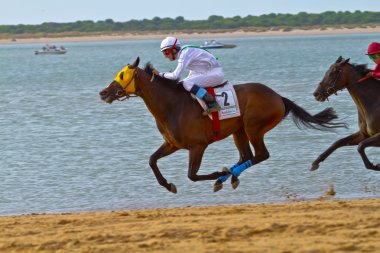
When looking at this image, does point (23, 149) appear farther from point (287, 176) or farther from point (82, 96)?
point (82, 96)

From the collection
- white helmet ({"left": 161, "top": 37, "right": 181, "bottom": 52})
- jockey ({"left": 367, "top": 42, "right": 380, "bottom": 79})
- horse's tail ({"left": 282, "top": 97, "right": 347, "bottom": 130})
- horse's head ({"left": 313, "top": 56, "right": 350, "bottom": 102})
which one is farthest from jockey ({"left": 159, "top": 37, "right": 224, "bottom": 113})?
jockey ({"left": 367, "top": 42, "right": 380, "bottom": 79})

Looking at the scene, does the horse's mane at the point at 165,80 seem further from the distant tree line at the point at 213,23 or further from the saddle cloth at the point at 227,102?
the distant tree line at the point at 213,23

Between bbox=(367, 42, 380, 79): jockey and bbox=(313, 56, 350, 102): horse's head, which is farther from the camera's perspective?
bbox=(313, 56, 350, 102): horse's head

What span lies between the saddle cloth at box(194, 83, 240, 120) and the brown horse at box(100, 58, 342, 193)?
8 centimetres

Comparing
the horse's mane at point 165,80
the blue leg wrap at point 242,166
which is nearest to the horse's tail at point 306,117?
the blue leg wrap at point 242,166

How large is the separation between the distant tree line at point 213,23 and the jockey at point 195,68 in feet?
484

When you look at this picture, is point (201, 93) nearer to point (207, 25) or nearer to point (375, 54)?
point (375, 54)

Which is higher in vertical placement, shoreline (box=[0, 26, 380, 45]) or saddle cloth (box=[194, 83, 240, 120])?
saddle cloth (box=[194, 83, 240, 120])

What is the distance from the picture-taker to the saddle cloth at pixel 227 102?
40.1 ft

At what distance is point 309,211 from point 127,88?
2.87 metres

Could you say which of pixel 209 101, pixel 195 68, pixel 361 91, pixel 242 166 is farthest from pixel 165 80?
pixel 361 91

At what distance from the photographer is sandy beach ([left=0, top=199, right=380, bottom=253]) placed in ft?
28.5

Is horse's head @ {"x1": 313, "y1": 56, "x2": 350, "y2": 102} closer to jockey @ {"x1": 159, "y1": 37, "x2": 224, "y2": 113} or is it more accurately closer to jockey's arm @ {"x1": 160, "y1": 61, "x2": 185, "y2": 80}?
jockey @ {"x1": 159, "y1": 37, "x2": 224, "y2": 113}

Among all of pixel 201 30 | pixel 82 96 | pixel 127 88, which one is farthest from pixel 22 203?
pixel 201 30
